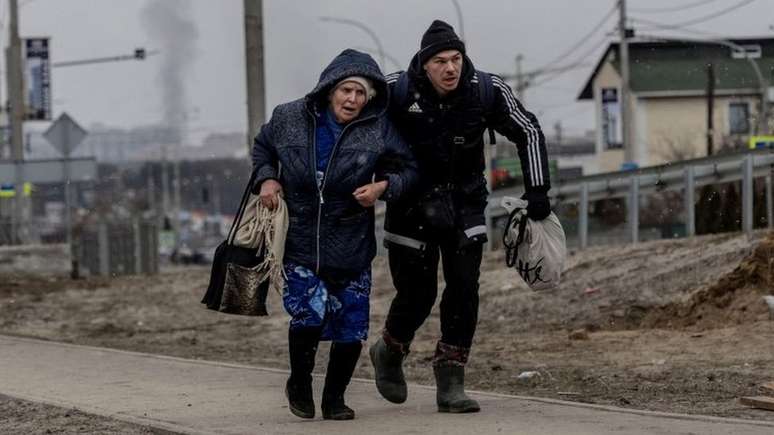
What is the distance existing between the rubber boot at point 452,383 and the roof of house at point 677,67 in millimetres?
47636

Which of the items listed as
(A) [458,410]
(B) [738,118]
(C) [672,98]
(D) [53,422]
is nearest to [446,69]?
(A) [458,410]

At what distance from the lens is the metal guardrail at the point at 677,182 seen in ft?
70.2

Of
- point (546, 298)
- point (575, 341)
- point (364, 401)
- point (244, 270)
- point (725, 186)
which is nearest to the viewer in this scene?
point (244, 270)

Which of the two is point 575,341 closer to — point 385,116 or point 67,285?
point 385,116

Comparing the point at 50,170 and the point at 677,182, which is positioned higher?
the point at 50,170

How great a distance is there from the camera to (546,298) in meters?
16.6

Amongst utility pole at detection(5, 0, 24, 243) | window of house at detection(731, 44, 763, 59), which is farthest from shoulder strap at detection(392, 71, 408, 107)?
window of house at detection(731, 44, 763, 59)

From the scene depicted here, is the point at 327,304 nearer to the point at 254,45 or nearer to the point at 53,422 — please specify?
the point at 53,422

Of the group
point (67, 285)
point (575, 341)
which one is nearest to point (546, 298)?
point (575, 341)

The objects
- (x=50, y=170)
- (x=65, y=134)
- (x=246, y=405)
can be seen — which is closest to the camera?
(x=246, y=405)

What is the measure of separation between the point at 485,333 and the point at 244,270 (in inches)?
289

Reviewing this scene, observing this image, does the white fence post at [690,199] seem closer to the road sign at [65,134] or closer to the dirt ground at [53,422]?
the dirt ground at [53,422]

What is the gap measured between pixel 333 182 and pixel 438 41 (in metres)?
0.82

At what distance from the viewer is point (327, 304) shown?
822 centimetres
